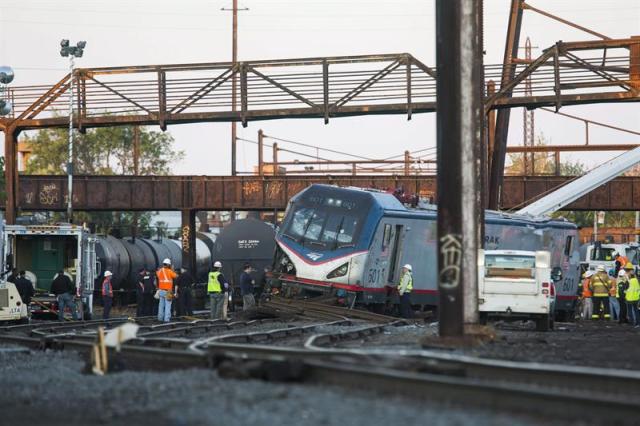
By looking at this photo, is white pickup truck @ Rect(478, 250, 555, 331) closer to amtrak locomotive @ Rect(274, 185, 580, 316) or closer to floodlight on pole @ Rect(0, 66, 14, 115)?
amtrak locomotive @ Rect(274, 185, 580, 316)

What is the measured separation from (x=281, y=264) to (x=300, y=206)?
5.13 feet

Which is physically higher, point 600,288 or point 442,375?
point 442,375

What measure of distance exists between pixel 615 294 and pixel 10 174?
20.2m

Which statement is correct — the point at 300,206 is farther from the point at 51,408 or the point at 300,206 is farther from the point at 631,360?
the point at 51,408

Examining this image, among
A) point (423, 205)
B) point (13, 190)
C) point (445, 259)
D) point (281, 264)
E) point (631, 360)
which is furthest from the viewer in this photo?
point (13, 190)

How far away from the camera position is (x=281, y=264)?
97.6 feet

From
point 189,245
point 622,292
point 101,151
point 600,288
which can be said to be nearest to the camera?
point 622,292

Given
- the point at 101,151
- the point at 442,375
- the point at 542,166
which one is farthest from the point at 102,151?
the point at 442,375

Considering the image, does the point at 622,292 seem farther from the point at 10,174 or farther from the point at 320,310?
the point at 10,174

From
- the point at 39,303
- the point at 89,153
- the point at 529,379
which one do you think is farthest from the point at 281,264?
the point at 89,153

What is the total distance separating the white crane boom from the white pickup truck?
12936mm

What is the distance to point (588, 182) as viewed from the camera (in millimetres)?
39375

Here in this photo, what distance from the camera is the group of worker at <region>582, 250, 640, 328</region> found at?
3344 cm

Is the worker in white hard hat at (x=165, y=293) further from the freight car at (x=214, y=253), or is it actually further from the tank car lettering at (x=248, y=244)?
the tank car lettering at (x=248, y=244)
